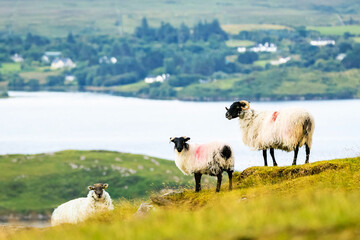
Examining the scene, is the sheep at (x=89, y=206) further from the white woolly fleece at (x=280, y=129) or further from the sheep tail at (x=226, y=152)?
the white woolly fleece at (x=280, y=129)

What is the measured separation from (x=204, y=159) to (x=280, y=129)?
2.69 meters

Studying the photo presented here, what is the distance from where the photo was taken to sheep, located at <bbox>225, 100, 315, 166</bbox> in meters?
18.8

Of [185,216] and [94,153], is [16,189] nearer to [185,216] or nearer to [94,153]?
[94,153]

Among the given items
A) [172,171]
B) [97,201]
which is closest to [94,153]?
[172,171]

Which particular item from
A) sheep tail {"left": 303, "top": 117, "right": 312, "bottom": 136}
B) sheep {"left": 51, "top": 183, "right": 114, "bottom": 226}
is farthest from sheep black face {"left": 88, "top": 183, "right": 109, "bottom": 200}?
sheep tail {"left": 303, "top": 117, "right": 312, "bottom": 136}

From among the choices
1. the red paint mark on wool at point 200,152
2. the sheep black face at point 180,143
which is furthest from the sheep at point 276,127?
the red paint mark on wool at point 200,152

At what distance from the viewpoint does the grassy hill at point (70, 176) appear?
75.7 metres

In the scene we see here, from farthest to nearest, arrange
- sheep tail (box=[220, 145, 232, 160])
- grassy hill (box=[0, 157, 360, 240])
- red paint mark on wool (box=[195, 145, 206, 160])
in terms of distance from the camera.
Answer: red paint mark on wool (box=[195, 145, 206, 160]) < sheep tail (box=[220, 145, 232, 160]) < grassy hill (box=[0, 157, 360, 240])

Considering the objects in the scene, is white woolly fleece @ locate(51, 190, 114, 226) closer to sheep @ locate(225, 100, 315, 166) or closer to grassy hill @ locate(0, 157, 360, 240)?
sheep @ locate(225, 100, 315, 166)

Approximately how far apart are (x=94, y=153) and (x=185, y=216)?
87.4 meters

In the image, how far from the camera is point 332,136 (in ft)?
451

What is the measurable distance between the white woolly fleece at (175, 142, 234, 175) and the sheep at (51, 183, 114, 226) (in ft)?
9.28

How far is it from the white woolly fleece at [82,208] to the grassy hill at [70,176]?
51.1 meters

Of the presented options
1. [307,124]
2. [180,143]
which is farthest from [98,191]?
[307,124]
